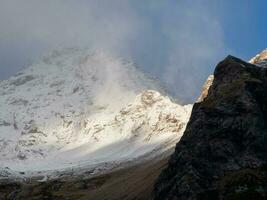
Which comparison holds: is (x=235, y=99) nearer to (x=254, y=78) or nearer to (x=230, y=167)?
(x=254, y=78)

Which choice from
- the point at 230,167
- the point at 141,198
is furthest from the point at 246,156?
the point at 141,198

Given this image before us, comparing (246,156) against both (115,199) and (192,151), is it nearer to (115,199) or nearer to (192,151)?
(192,151)

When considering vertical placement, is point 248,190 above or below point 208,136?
below

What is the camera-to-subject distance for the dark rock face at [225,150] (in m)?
66.1

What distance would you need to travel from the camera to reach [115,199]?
6270 inches

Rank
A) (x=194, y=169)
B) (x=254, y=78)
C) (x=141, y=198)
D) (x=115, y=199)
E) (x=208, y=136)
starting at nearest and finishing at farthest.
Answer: (x=194, y=169) → (x=208, y=136) → (x=254, y=78) → (x=141, y=198) → (x=115, y=199)

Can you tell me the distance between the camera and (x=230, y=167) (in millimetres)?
69562

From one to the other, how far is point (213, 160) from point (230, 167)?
2.27 m

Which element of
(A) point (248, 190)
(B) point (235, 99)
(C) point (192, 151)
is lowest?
(A) point (248, 190)

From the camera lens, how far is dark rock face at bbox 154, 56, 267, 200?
66125 mm

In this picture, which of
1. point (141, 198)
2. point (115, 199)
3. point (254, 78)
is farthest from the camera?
point (115, 199)

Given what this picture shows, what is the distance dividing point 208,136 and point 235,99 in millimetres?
6442

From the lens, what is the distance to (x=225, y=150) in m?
71.8

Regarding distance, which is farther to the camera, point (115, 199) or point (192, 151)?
point (115, 199)
